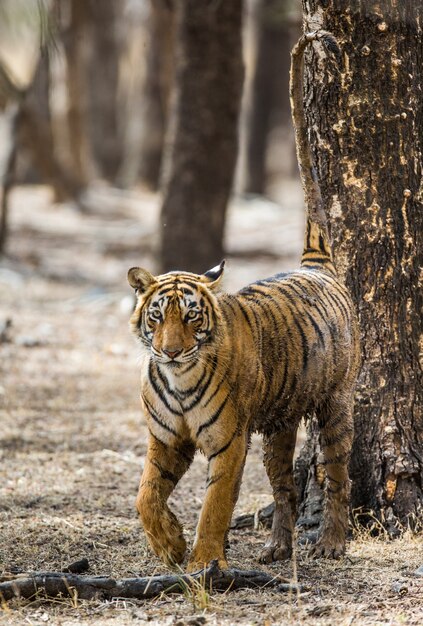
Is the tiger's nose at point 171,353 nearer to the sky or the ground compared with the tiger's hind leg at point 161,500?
nearer to the sky

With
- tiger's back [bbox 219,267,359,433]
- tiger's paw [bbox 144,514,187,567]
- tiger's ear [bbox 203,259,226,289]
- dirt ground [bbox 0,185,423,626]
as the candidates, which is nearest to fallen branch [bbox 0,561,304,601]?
dirt ground [bbox 0,185,423,626]

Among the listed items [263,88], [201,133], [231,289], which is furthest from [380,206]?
[263,88]

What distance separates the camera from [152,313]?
4500mm

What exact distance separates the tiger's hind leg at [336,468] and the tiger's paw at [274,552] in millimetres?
127

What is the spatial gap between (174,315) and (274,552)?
1437 millimetres

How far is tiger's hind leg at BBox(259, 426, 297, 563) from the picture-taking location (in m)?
5.26

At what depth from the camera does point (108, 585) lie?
4.39m

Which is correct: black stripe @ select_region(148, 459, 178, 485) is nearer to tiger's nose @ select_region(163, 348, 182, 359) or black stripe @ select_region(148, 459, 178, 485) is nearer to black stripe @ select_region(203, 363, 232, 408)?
black stripe @ select_region(203, 363, 232, 408)

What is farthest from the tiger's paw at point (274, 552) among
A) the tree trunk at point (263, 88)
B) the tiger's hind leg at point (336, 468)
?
the tree trunk at point (263, 88)

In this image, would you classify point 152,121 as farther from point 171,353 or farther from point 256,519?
point 171,353

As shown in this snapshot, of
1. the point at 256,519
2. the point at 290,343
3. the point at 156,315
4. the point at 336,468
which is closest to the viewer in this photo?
the point at 156,315

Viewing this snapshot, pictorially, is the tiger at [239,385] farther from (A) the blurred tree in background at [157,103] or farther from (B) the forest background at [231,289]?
(A) the blurred tree in background at [157,103]

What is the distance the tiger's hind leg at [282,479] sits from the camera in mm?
5260

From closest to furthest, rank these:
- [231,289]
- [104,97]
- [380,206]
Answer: [380,206], [231,289], [104,97]
